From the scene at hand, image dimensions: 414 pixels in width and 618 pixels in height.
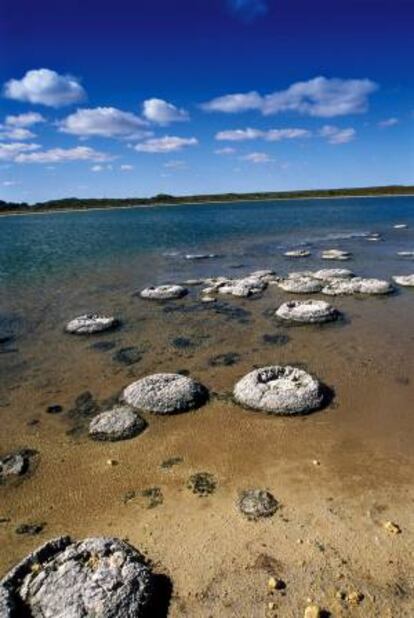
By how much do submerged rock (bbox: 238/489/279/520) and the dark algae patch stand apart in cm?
57

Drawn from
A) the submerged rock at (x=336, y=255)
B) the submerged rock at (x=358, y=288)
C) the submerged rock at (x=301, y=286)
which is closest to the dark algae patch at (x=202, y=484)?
the submerged rock at (x=358, y=288)

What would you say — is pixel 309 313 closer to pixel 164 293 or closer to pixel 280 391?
pixel 280 391

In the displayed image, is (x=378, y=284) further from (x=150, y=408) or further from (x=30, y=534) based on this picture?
(x=30, y=534)

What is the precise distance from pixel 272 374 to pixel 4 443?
6.26 m

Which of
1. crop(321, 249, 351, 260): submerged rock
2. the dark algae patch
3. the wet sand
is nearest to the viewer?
the wet sand

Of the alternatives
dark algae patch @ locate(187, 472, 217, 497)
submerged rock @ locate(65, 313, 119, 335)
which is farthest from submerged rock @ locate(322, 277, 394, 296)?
dark algae patch @ locate(187, 472, 217, 497)

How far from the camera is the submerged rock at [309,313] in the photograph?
52.2 ft

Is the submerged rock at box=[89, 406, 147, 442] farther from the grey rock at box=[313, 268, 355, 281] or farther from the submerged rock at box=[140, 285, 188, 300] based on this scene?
the grey rock at box=[313, 268, 355, 281]

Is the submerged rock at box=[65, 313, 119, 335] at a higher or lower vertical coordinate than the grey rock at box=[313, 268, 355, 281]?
higher

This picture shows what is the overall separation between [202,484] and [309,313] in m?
9.60

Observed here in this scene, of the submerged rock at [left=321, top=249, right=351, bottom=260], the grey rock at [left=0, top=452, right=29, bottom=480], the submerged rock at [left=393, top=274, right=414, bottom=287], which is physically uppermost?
the grey rock at [left=0, top=452, right=29, bottom=480]

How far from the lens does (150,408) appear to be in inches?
396

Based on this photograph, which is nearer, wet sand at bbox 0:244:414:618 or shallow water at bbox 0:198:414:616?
wet sand at bbox 0:244:414:618

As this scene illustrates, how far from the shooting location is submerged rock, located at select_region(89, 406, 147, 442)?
360 inches
